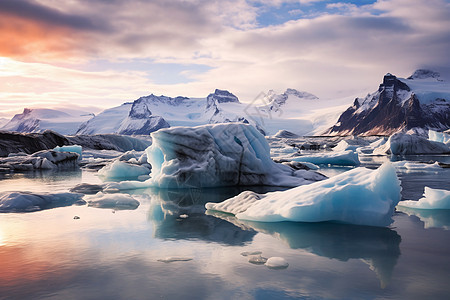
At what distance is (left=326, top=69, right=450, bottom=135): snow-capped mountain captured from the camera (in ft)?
408

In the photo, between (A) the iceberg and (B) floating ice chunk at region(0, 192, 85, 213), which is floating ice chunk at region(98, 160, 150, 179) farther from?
(B) floating ice chunk at region(0, 192, 85, 213)

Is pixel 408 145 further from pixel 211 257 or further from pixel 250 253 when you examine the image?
pixel 211 257

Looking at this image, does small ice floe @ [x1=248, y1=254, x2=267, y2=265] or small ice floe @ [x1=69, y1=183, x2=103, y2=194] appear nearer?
small ice floe @ [x1=248, y1=254, x2=267, y2=265]

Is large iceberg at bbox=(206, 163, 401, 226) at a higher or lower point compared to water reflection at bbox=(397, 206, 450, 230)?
higher

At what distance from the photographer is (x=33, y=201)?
8281 millimetres

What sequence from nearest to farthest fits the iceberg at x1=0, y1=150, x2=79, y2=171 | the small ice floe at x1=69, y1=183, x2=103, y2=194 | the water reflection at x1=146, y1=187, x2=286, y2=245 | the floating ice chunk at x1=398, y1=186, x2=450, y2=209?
the water reflection at x1=146, y1=187, x2=286, y2=245 → the floating ice chunk at x1=398, y1=186, x2=450, y2=209 → the small ice floe at x1=69, y1=183, x2=103, y2=194 → the iceberg at x1=0, y1=150, x2=79, y2=171

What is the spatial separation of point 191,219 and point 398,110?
142 metres

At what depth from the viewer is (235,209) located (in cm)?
740

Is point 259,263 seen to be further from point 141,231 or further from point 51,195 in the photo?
point 51,195

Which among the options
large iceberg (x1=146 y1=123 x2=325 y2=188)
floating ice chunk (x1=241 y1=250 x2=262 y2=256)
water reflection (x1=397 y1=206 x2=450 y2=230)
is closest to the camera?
floating ice chunk (x1=241 y1=250 x2=262 y2=256)

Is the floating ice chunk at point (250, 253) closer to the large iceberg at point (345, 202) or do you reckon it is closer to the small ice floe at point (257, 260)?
the small ice floe at point (257, 260)

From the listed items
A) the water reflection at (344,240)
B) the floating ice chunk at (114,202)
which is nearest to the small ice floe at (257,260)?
the water reflection at (344,240)

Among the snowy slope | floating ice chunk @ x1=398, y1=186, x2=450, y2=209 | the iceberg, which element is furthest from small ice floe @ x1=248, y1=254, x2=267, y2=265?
the snowy slope

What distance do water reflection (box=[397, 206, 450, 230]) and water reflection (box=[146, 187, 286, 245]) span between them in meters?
3.11
